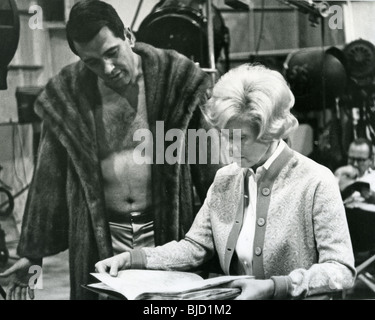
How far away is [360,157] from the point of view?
2826mm

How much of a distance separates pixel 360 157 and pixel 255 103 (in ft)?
2.89

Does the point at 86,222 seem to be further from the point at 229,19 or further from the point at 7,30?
the point at 229,19

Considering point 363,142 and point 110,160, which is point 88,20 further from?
point 363,142

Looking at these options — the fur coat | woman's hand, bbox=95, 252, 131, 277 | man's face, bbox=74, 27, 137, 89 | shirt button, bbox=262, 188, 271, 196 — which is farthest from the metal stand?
woman's hand, bbox=95, 252, 131, 277

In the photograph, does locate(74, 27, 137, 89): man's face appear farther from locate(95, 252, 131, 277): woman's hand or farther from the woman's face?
locate(95, 252, 131, 277): woman's hand

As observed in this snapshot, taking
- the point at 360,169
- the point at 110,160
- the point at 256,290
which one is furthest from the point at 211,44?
the point at 256,290

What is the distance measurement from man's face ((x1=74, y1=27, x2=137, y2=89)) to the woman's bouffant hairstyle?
575 mm

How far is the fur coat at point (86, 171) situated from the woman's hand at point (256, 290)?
733 millimetres

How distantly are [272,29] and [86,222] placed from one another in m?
1.26

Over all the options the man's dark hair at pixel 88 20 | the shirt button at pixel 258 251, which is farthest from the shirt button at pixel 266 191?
the man's dark hair at pixel 88 20

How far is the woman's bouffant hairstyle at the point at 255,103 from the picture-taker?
2.21 m

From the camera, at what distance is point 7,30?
2699mm

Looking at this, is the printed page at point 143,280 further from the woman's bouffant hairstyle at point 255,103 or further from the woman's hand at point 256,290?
the woman's bouffant hairstyle at point 255,103
